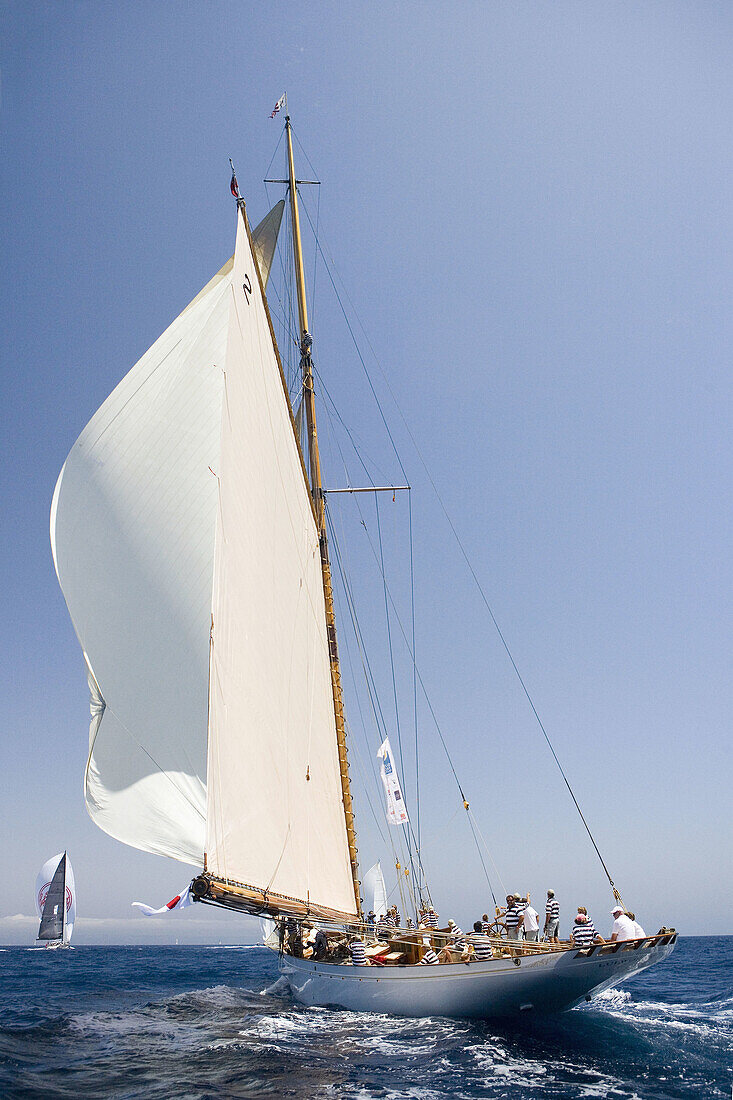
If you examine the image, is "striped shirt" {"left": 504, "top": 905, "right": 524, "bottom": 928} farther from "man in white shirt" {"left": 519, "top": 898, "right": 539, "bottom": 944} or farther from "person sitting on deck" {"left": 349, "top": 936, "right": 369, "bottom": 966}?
"person sitting on deck" {"left": 349, "top": 936, "right": 369, "bottom": 966}

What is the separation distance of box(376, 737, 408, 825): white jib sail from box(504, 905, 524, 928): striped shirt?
26.4 feet

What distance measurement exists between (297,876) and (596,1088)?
25.6 feet

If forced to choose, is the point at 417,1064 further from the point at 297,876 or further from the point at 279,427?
the point at 279,427

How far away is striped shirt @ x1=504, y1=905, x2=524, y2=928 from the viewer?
16906 mm

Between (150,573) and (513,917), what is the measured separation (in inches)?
507

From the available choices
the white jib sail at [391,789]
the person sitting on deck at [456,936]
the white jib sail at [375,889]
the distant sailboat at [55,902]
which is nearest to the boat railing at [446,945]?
the person sitting on deck at [456,936]

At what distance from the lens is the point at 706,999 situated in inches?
859

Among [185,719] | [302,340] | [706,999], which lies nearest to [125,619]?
[185,719]

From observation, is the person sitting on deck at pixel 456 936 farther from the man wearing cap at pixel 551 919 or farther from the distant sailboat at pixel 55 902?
the distant sailboat at pixel 55 902

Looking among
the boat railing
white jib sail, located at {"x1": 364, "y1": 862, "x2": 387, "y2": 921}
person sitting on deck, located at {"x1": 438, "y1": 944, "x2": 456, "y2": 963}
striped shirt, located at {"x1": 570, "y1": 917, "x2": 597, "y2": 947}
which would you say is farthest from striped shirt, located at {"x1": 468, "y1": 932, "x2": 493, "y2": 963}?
white jib sail, located at {"x1": 364, "y1": 862, "x2": 387, "y2": 921}

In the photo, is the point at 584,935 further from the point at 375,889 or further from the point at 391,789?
the point at 375,889

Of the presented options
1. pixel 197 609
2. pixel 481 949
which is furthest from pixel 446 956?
pixel 197 609

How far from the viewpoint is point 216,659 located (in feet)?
43.1

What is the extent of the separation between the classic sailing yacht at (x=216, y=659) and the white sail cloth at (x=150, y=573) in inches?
1.4
